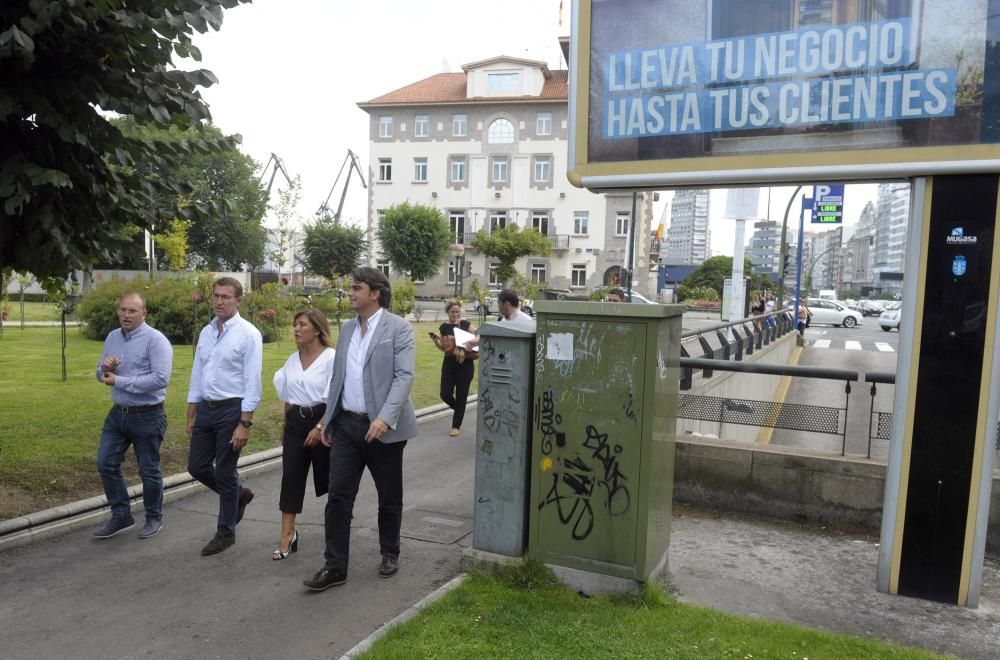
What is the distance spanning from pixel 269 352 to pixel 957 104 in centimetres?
1464

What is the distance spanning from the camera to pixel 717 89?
4781 millimetres

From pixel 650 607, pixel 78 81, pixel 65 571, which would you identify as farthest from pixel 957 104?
pixel 65 571

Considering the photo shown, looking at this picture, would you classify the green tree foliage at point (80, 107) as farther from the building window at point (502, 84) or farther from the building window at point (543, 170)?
the building window at point (502, 84)

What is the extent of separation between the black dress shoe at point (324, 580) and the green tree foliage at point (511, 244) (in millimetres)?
46037

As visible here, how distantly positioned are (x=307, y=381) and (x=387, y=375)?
0.80 meters

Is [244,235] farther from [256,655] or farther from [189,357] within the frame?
[256,655]

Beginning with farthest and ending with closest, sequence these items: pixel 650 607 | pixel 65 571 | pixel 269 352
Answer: pixel 269 352 → pixel 65 571 → pixel 650 607

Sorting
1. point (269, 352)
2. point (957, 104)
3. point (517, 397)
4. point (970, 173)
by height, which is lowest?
point (269, 352)

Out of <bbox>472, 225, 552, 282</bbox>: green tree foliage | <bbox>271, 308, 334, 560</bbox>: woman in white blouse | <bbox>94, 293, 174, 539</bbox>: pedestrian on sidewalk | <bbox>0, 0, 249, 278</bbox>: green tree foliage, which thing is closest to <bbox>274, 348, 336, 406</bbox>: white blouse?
<bbox>271, 308, 334, 560</bbox>: woman in white blouse

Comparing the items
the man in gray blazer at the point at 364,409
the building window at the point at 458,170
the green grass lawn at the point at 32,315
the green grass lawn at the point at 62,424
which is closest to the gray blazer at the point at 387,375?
the man in gray blazer at the point at 364,409

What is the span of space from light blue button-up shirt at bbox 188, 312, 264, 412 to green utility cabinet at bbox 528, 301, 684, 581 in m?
2.12

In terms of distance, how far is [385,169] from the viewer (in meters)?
58.4

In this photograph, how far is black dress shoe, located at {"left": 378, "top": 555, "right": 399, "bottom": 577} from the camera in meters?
4.95

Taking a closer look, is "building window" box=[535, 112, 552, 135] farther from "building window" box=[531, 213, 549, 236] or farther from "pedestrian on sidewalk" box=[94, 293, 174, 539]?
"pedestrian on sidewalk" box=[94, 293, 174, 539]
